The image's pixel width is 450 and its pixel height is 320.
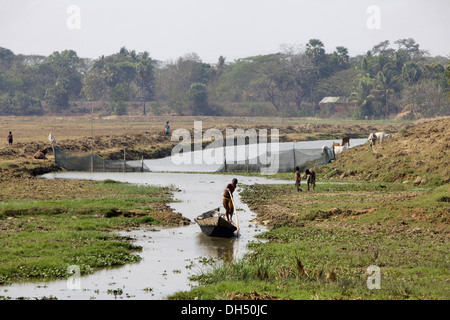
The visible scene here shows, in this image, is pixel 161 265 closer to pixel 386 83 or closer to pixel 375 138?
pixel 375 138

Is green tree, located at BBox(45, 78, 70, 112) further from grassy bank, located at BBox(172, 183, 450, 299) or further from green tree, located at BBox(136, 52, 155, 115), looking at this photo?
grassy bank, located at BBox(172, 183, 450, 299)

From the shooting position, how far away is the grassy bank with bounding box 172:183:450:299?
524 inches

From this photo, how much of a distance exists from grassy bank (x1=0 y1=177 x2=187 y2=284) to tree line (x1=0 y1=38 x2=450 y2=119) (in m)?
93.9

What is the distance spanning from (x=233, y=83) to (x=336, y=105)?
1120 inches

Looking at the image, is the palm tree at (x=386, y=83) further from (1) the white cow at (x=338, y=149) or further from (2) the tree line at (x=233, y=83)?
(1) the white cow at (x=338, y=149)

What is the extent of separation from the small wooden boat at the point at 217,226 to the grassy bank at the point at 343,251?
1255mm

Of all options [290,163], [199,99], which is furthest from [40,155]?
[199,99]

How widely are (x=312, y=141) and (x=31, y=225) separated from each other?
7023 centimetres

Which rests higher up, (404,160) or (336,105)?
(336,105)

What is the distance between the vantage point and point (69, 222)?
22.9 m

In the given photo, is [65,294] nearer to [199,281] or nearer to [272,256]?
[199,281]

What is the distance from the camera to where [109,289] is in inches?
587

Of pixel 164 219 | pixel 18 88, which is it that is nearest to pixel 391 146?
pixel 164 219

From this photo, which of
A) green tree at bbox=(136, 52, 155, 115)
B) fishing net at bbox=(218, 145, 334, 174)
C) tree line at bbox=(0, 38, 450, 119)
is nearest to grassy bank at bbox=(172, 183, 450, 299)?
fishing net at bbox=(218, 145, 334, 174)
